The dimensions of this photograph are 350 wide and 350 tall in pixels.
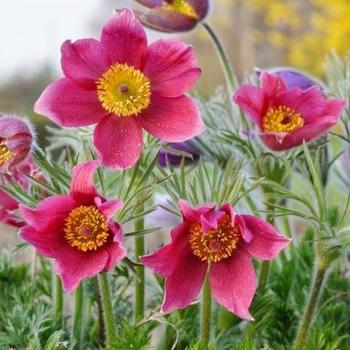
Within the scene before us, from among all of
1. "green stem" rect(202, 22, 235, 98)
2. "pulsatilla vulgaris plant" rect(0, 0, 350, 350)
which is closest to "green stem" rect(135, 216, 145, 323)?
"pulsatilla vulgaris plant" rect(0, 0, 350, 350)

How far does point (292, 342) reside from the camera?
80 cm

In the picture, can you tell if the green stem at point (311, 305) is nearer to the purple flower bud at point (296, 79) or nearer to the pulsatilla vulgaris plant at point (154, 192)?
the pulsatilla vulgaris plant at point (154, 192)

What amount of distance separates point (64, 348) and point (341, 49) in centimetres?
613

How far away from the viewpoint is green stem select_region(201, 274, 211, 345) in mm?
668

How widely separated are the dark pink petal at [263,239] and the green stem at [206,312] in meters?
0.05

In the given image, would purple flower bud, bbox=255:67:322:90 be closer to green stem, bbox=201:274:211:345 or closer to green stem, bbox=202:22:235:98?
green stem, bbox=202:22:235:98

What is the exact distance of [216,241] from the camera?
0.63m

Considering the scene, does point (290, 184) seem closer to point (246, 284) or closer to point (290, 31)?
point (246, 284)

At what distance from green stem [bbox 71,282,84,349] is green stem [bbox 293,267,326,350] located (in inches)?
7.5

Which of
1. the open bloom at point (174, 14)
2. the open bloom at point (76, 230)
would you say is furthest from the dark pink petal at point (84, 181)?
the open bloom at point (174, 14)

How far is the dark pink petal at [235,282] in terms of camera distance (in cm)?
63

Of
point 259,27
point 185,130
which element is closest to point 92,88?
point 185,130

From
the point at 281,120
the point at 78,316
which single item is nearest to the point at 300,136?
the point at 281,120

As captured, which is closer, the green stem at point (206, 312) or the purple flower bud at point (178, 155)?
the green stem at point (206, 312)
